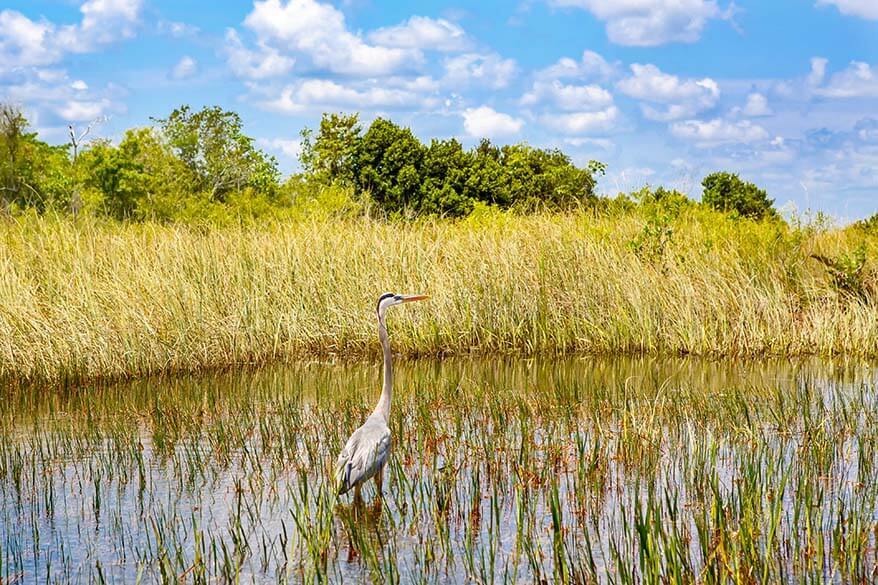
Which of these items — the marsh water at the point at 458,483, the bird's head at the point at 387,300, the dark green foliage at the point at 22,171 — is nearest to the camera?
the marsh water at the point at 458,483

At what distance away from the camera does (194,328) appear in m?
14.5

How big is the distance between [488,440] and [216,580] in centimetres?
344

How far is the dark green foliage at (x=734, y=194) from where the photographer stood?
3444cm

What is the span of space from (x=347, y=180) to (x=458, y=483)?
84.0 feet

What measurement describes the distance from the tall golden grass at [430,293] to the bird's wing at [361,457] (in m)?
7.10

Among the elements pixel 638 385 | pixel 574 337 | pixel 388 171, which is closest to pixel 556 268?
pixel 574 337

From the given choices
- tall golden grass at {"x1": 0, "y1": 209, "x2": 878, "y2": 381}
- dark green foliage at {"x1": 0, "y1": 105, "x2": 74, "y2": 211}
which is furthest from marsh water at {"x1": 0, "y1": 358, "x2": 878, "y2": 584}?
dark green foliage at {"x1": 0, "y1": 105, "x2": 74, "y2": 211}

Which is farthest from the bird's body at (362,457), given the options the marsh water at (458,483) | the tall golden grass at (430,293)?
the tall golden grass at (430,293)

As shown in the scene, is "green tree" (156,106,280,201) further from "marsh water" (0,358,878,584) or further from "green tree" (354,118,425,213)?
"marsh water" (0,358,878,584)

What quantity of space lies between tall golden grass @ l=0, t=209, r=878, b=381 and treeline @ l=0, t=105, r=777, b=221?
→ 10.7 metres

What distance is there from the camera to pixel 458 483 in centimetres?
774

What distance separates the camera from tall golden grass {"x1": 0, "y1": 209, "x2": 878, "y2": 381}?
1430 centimetres

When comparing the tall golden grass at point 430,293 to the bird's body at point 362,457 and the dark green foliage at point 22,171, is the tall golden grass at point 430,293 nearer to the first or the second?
the bird's body at point 362,457

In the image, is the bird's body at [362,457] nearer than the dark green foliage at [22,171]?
Yes
